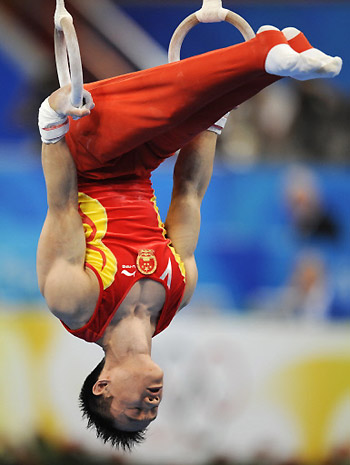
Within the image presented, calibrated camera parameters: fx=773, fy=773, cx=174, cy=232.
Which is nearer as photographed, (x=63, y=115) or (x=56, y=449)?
(x=63, y=115)

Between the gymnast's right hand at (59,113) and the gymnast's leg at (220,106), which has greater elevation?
the gymnast's leg at (220,106)

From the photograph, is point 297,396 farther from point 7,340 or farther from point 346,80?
point 346,80

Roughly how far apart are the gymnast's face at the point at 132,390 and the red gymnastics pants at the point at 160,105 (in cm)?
85

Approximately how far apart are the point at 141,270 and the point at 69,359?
2.54 metres

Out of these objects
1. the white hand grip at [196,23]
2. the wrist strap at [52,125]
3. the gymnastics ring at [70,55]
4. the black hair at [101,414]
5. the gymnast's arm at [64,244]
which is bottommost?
the black hair at [101,414]

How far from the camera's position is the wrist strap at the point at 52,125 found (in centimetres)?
304

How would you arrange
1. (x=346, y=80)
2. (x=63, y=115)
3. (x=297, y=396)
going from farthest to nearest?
(x=346, y=80), (x=297, y=396), (x=63, y=115)

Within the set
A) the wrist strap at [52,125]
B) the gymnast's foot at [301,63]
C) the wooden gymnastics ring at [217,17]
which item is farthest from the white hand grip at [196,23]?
the wrist strap at [52,125]

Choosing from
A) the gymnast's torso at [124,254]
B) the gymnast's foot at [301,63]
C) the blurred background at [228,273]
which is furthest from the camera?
the blurred background at [228,273]

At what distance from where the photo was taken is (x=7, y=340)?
5.73 m

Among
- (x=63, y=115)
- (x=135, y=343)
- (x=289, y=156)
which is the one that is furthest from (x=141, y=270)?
(x=289, y=156)

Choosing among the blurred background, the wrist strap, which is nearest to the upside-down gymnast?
the wrist strap

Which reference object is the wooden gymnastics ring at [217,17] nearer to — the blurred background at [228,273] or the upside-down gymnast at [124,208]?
the upside-down gymnast at [124,208]

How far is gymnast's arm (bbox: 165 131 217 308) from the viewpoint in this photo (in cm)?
363
